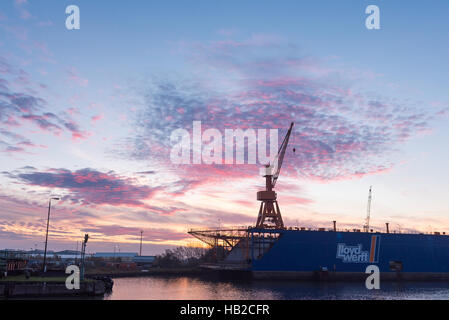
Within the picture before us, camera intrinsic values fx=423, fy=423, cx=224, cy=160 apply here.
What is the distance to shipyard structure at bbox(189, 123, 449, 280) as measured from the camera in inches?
4067

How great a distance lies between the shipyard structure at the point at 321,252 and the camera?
103 metres

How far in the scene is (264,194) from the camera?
118 m

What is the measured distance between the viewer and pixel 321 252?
105688 mm

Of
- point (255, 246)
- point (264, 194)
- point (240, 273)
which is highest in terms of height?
point (264, 194)
